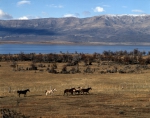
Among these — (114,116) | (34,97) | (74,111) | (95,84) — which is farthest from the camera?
(95,84)

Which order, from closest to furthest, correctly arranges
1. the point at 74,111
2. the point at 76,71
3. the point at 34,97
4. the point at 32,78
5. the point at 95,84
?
1. the point at 74,111
2. the point at 34,97
3. the point at 95,84
4. the point at 32,78
5. the point at 76,71

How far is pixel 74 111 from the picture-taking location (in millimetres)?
25984

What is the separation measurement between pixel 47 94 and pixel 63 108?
843 cm

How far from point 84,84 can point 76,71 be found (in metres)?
17.6

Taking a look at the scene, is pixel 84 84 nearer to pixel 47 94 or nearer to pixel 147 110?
pixel 47 94

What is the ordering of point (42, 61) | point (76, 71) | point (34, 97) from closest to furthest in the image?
point (34, 97)
point (76, 71)
point (42, 61)

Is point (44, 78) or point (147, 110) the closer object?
point (147, 110)

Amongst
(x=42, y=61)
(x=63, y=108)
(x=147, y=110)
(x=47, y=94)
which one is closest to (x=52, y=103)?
(x=63, y=108)

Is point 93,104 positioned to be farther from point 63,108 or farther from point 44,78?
point 44,78

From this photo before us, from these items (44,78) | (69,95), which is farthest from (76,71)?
(69,95)

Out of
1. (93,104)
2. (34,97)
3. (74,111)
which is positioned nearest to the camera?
(74,111)

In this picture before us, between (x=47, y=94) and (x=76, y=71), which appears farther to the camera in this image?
(x=76, y=71)

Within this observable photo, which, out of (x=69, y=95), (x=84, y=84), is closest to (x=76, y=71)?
(x=84, y=84)

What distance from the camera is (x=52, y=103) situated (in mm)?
29828
